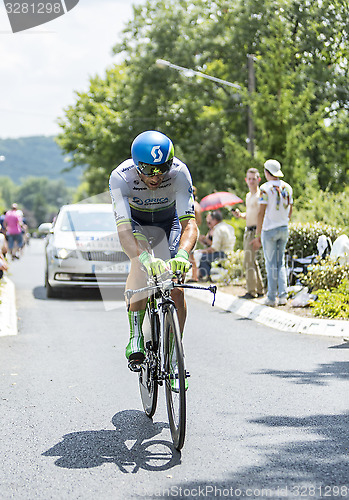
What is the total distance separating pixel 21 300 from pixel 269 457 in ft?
32.3

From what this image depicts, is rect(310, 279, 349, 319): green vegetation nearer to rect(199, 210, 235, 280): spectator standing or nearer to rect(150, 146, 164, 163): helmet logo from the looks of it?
rect(199, 210, 235, 280): spectator standing

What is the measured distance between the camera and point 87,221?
48.0ft

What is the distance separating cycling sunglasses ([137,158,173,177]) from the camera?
16.3 feet

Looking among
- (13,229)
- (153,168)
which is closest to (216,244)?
(153,168)

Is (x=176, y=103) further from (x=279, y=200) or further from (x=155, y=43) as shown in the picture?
(x=279, y=200)

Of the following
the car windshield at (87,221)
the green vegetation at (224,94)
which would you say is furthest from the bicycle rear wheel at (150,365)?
the green vegetation at (224,94)

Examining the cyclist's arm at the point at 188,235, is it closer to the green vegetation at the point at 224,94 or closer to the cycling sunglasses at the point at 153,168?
the cycling sunglasses at the point at 153,168

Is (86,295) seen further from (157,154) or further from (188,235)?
(157,154)

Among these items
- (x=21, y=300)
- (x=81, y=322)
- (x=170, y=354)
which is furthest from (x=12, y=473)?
(x=21, y=300)

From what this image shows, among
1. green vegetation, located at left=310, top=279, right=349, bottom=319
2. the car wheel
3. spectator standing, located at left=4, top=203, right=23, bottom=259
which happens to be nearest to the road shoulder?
the car wheel

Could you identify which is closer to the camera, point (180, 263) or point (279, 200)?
point (180, 263)

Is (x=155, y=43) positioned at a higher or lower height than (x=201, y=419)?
lower

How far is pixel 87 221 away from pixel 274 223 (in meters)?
4.65

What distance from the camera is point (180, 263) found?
4.80 meters
